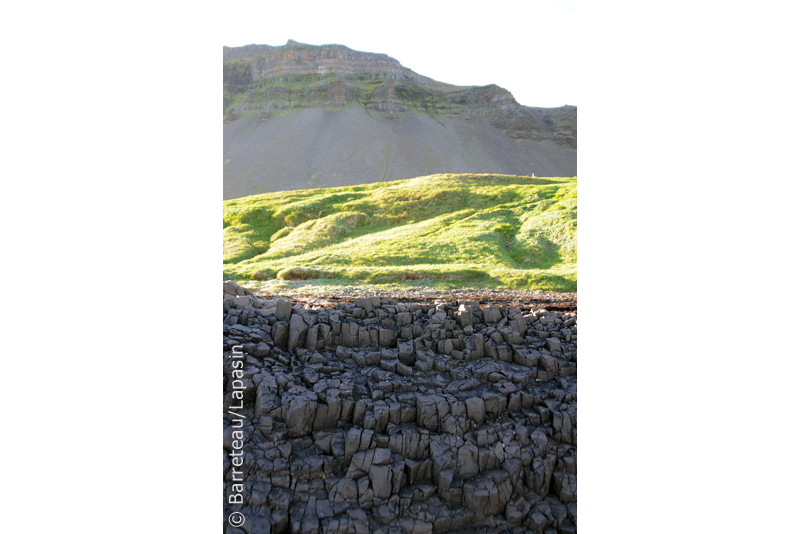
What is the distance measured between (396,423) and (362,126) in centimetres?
10378

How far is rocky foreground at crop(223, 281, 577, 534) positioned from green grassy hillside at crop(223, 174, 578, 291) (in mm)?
5392

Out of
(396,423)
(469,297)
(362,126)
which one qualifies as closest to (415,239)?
(469,297)

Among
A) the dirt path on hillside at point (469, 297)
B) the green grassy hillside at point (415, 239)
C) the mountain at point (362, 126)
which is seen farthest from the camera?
the mountain at point (362, 126)

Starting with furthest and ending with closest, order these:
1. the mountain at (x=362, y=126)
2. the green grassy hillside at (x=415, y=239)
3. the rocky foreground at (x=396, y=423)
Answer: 1. the mountain at (x=362, y=126)
2. the green grassy hillside at (x=415, y=239)
3. the rocky foreground at (x=396, y=423)

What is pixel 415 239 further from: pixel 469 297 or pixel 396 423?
pixel 396 423

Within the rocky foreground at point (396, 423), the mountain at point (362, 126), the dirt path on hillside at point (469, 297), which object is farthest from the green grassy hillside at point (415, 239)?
the mountain at point (362, 126)

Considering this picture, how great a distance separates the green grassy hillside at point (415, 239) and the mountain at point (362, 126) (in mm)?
56527

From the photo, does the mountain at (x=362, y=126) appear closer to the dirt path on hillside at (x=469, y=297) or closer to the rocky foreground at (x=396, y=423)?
the dirt path on hillside at (x=469, y=297)

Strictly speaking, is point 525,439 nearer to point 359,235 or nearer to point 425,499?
point 425,499

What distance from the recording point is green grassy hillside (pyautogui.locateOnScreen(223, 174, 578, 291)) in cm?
1348

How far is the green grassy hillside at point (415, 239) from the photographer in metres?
13.5

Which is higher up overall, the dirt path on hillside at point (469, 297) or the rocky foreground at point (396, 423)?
the dirt path on hillside at point (469, 297)

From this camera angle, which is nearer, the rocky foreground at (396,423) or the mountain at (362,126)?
the rocky foreground at (396,423)

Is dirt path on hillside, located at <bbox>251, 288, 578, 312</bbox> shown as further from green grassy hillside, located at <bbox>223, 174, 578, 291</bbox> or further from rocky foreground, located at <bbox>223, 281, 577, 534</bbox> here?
rocky foreground, located at <bbox>223, 281, 577, 534</bbox>
